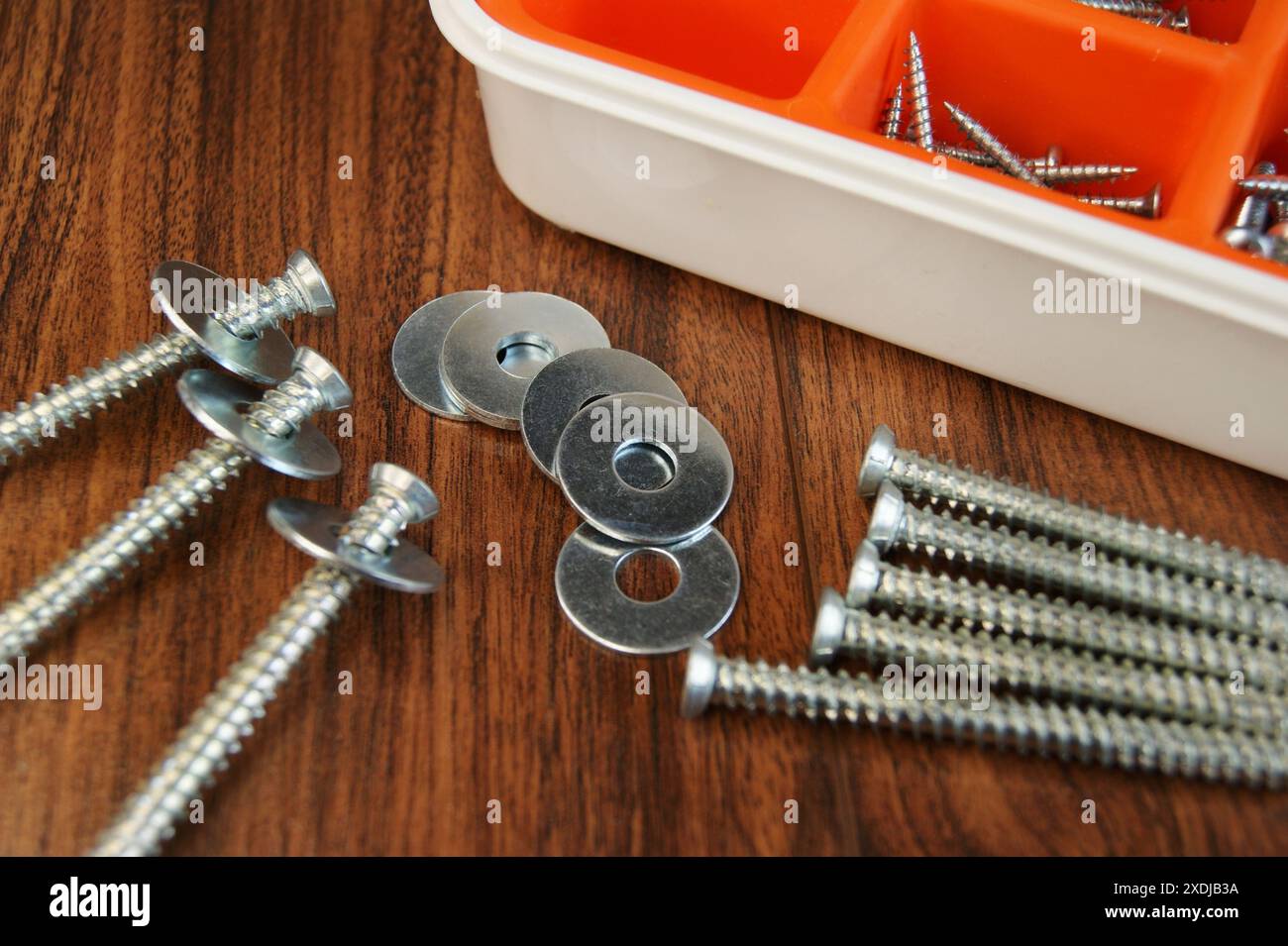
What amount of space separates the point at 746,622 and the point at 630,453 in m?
0.26

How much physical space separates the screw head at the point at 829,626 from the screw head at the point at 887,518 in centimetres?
11

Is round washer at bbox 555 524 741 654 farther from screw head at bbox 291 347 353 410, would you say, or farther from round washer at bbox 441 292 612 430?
screw head at bbox 291 347 353 410

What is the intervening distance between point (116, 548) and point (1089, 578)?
1045 millimetres

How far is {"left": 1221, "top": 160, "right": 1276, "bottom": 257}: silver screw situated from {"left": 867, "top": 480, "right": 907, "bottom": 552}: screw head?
19.7 inches

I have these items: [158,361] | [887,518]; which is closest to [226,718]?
[158,361]

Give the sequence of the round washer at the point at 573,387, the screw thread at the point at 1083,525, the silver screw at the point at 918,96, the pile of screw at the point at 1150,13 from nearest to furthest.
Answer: the screw thread at the point at 1083,525, the round washer at the point at 573,387, the silver screw at the point at 918,96, the pile of screw at the point at 1150,13

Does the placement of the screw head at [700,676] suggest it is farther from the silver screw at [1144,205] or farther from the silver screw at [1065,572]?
the silver screw at [1144,205]

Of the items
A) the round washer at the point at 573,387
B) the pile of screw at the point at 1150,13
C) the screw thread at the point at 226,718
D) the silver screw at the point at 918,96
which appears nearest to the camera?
the screw thread at the point at 226,718

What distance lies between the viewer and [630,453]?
140cm

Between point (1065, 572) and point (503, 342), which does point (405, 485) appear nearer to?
point (503, 342)

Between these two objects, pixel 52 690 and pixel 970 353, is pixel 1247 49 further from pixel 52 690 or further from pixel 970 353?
pixel 52 690

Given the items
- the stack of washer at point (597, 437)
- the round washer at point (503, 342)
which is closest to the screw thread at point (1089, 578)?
the stack of washer at point (597, 437)

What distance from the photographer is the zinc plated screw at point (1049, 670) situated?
114 centimetres

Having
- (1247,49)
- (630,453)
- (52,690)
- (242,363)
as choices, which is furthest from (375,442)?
(1247,49)
